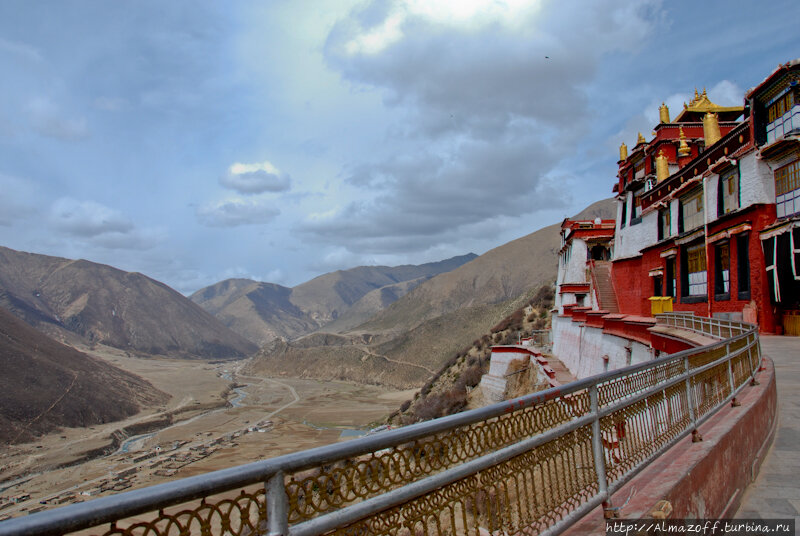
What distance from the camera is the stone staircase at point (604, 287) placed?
2678 centimetres

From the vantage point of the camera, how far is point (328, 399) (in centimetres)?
7025

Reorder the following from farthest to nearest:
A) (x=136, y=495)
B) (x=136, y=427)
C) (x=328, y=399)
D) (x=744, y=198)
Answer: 1. (x=328, y=399)
2. (x=136, y=427)
3. (x=744, y=198)
4. (x=136, y=495)

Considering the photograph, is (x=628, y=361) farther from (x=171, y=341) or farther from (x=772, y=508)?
(x=171, y=341)

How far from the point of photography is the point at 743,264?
16016 mm

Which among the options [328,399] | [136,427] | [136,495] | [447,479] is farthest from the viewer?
[328,399]

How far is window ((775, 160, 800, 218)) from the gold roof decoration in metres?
12.1

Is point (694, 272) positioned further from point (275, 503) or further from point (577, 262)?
point (275, 503)

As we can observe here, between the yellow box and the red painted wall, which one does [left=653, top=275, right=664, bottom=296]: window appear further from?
the yellow box

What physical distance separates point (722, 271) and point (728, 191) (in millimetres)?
2879

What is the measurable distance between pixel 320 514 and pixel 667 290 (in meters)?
22.0

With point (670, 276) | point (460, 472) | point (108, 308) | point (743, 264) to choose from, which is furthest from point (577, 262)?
point (108, 308)

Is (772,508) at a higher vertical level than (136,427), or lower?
higher

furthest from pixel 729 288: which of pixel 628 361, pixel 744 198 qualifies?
pixel 628 361

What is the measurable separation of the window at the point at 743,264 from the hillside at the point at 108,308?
14434 cm
